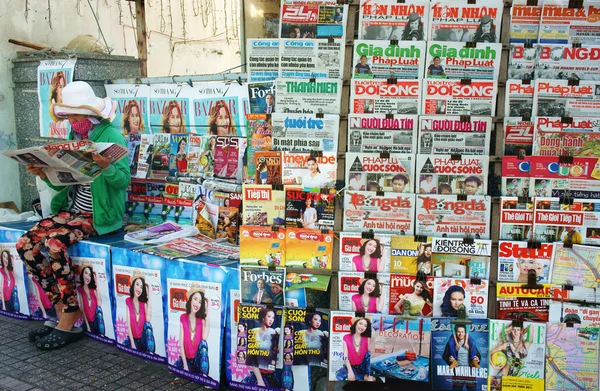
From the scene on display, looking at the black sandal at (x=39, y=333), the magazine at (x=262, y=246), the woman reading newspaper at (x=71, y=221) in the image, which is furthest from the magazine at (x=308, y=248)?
the black sandal at (x=39, y=333)

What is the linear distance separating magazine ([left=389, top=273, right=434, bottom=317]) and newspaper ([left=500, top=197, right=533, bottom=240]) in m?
0.48

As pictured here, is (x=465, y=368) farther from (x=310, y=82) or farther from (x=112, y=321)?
(x=112, y=321)

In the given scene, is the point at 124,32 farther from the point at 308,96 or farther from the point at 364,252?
the point at 364,252

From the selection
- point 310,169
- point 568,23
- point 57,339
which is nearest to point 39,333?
point 57,339

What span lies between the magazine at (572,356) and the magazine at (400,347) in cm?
60

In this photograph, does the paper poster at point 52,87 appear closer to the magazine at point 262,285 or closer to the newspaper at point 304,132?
the newspaper at point 304,132

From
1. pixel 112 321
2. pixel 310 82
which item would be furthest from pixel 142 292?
pixel 310 82

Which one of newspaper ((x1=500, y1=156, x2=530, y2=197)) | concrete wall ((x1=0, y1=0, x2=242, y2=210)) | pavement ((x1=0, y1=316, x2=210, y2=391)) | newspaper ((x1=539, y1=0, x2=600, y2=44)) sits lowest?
pavement ((x1=0, y1=316, x2=210, y2=391))

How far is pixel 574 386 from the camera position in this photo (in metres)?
2.69

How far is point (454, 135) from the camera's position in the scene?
2.88m

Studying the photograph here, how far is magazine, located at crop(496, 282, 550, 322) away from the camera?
2723 mm

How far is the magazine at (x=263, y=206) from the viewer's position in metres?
3.00

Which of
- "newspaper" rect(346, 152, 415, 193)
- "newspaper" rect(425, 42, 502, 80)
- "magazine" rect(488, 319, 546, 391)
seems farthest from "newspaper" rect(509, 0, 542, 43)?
"magazine" rect(488, 319, 546, 391)

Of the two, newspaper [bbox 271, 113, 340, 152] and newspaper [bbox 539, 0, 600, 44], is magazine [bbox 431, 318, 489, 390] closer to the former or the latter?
newspaper [bbox 271, 113, 340, 152]
